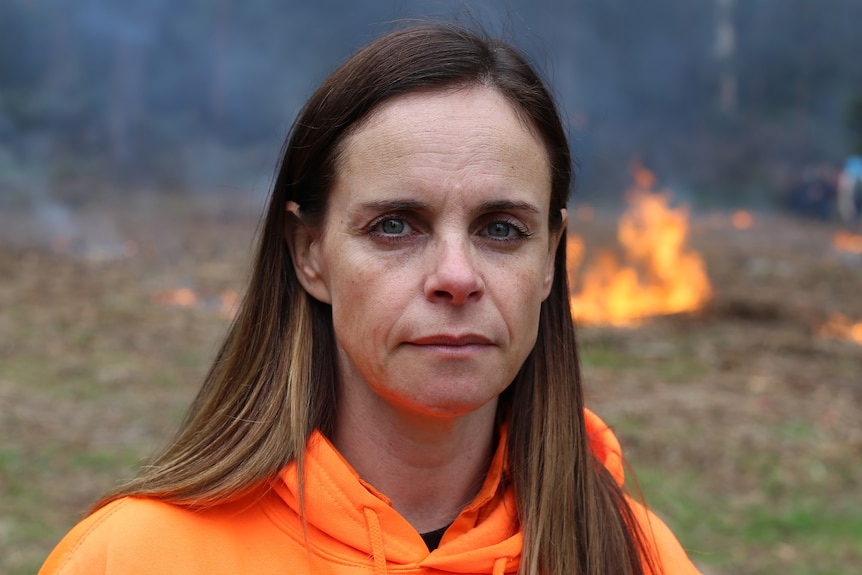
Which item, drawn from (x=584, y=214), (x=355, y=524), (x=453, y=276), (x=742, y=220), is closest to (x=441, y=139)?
(x=453, y=276)

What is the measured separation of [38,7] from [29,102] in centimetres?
272

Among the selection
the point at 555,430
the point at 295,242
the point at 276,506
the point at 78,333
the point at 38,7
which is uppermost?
the point at 38,7

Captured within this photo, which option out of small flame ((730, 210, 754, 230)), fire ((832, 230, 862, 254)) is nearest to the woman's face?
fire ((832, 230, 862, 254))

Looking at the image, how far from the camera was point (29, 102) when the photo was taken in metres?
21.6

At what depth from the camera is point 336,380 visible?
225 cm

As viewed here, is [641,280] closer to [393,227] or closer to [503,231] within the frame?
[503,231]

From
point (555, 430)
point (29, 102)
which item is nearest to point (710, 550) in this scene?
point (555, 430)

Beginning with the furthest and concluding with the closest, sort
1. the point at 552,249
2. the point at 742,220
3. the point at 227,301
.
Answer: the point at 742,220
the point at 227,301
the point at 552,249

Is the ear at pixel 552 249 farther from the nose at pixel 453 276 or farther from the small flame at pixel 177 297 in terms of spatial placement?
the small flame at pixel 177 297

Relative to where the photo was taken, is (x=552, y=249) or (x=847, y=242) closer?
(x=552, y=249)

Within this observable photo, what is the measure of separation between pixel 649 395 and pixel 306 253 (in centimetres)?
603

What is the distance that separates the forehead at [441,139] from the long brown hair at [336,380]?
0.10 ft

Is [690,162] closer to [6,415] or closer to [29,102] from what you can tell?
[29,102]

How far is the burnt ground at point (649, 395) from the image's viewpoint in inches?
222
